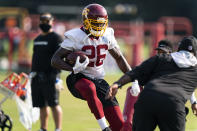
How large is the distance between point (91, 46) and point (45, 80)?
2.22 m

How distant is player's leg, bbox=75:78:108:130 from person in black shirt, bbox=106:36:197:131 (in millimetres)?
542

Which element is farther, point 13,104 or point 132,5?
point 132,5

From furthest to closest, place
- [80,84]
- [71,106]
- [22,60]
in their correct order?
[22,60], [71,106], [80,84]

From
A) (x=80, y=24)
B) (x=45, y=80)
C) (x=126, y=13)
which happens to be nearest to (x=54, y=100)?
(x=45, y=80)

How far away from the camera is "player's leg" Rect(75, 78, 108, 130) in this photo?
6.00 m

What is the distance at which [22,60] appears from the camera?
781 inches

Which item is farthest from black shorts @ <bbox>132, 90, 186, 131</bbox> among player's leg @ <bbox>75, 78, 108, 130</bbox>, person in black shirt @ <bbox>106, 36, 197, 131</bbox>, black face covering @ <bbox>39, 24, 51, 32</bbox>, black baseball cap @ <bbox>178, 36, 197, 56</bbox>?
black face covering @ <bbox>39, 24, 51, 32</bbox>

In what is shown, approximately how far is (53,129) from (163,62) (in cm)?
394

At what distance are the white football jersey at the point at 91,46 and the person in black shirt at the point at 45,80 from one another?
197cm

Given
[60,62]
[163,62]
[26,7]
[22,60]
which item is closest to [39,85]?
[60,62]

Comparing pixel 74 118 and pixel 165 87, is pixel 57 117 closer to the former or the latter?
pixel 74 118

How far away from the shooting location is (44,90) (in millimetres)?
8406

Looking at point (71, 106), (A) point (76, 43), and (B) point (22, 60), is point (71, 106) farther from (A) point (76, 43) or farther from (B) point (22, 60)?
(B) point (22, 60)

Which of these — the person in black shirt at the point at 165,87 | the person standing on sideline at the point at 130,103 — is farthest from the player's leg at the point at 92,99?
the person in black shirt at the point at 165,87
